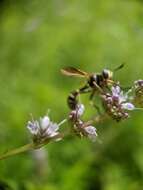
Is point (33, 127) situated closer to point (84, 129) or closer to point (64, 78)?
point (84, 129)

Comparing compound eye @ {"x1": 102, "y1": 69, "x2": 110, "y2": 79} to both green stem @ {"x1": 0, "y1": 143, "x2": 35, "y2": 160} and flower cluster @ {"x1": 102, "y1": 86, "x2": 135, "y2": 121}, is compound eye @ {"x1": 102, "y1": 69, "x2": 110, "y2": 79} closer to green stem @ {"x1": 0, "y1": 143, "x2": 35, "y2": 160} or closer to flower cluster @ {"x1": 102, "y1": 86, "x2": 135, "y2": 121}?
flower cluster @ {"x1": 102, "y1": 86, "x2": 135, "y2": 121}

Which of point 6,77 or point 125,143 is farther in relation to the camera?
point 6,77

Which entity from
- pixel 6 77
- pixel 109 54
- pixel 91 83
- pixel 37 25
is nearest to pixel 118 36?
pixel 109 54

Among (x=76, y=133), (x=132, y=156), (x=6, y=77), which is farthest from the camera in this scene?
(x=6, y=77)

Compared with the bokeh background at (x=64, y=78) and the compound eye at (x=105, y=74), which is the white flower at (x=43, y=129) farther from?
the bokeh background at (x=64, y=78)

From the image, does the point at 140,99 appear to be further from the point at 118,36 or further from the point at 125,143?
the point at 118,36

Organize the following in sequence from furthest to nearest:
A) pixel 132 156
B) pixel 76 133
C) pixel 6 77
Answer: pixel 6 77, pixel 132 156, pixel 76 133

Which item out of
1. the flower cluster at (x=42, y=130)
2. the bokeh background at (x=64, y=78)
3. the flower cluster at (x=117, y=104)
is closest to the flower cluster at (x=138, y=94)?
the flower cluster at (x=117, y=104)
